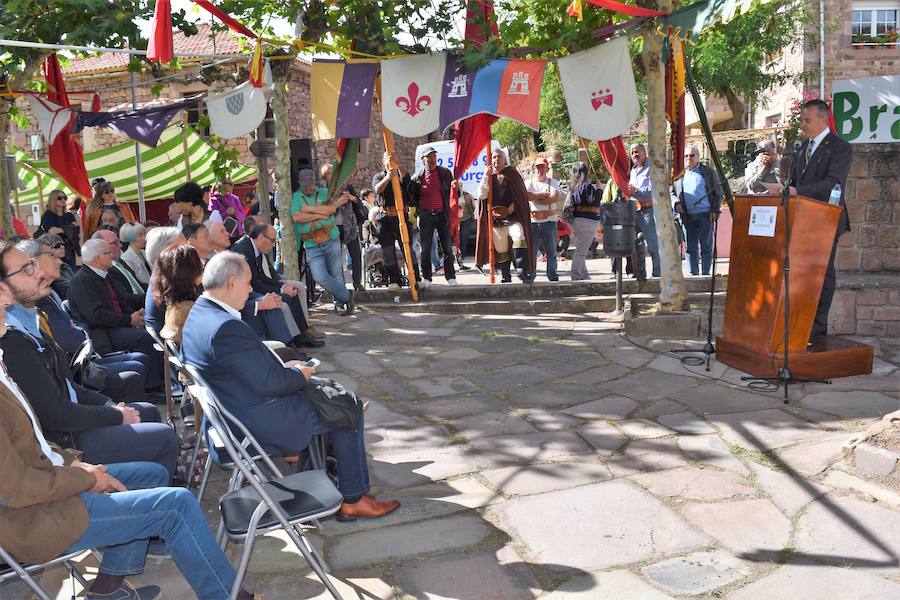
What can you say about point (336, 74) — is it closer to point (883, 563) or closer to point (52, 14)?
point (52, 14)

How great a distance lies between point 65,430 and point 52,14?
6.33 metres

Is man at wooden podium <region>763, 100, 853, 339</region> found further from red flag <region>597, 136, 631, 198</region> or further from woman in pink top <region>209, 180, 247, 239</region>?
woman in pink top <region>209, 180, 247, 239</region>

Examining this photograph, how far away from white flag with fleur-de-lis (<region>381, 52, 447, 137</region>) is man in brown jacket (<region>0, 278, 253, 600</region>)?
5785mm

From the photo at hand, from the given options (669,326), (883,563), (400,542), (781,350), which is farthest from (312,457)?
(669,326)

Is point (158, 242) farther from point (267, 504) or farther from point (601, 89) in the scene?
point (601, 89)

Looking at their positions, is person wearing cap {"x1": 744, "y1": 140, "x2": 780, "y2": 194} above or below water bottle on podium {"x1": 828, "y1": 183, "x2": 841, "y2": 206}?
above

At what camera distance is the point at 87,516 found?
8.54 feet

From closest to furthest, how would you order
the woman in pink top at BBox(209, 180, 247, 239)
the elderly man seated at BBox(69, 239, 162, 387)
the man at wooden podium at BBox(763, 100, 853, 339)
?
the elderly man seated at BBox(69, 239, 162, 387)
the man at wooden podium at BBox(763, 100, 853, 339)
the woman in pink top at BBox(209, 180, 247, 239)

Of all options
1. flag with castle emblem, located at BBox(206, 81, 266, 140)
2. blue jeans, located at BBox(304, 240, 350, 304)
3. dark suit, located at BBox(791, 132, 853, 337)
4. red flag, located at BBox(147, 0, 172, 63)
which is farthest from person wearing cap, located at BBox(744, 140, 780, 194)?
red flag, located at BBox(147, 0, 172, 63)

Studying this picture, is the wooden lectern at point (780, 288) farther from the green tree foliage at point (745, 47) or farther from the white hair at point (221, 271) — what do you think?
the green tree foliage at point (745, 47)

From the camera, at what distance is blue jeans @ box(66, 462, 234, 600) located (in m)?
2.64

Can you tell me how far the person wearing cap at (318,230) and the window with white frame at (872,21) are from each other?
19.7 metres

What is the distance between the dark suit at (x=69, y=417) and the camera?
3125mm

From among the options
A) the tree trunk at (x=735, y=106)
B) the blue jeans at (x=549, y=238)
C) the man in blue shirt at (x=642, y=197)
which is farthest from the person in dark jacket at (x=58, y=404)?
the tree trunk at (x=735, y=106)
